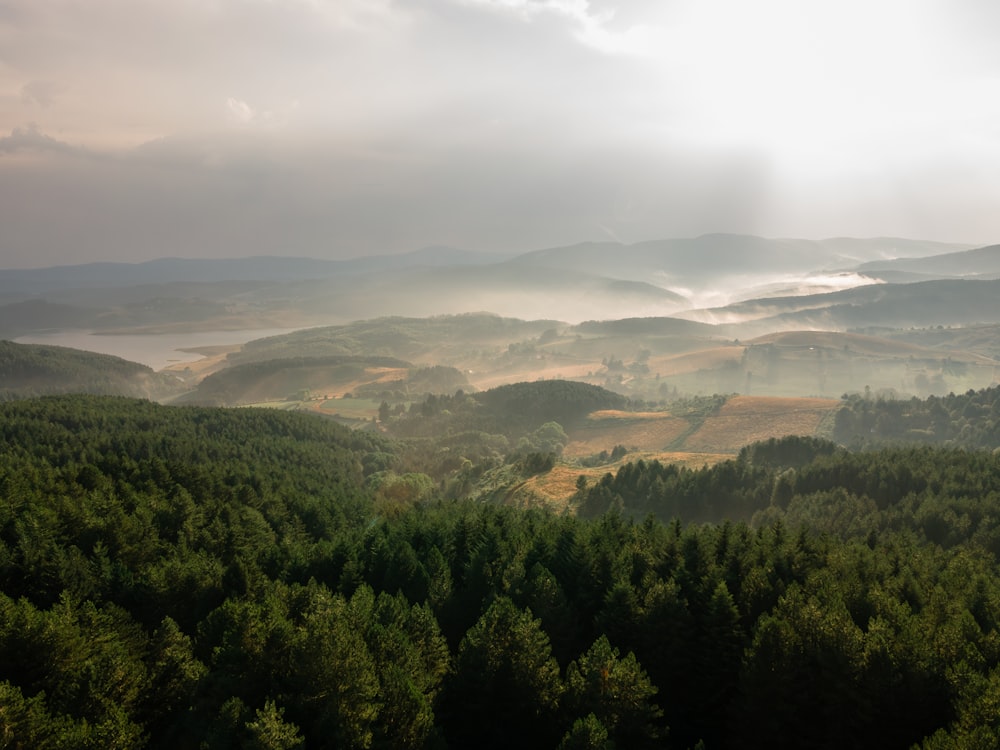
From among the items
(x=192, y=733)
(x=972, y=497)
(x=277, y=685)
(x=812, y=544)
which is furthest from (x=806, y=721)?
(x=972, y=497)

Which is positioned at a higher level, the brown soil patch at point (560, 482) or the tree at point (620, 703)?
the tree at point (620, 703)

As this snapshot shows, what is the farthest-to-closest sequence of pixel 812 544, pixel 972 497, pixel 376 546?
pixel 972 497 → pixel 376 546 → pixel 812 544

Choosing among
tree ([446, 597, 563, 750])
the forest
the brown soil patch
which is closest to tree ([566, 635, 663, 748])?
the forest

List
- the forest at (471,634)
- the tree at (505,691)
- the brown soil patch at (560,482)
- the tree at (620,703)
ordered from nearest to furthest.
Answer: the forest at (471,634) < the tree at (620,703) < the tree at (505,691) < the brown soil patch at (560,482)

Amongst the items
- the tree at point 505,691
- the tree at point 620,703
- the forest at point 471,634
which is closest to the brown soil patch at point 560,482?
the forest at point 471,634

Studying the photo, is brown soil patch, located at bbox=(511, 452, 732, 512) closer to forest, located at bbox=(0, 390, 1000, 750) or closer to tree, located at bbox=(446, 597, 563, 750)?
forest, located at bbox=(0, 390, 1000, 750)

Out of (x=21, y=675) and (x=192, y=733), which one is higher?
(x=21, y=675)

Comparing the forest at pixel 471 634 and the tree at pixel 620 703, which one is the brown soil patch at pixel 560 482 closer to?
the forest at pixel 471 634

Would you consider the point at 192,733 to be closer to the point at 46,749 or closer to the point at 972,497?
the point at 46,749

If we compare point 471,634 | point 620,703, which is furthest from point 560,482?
point 620,703
